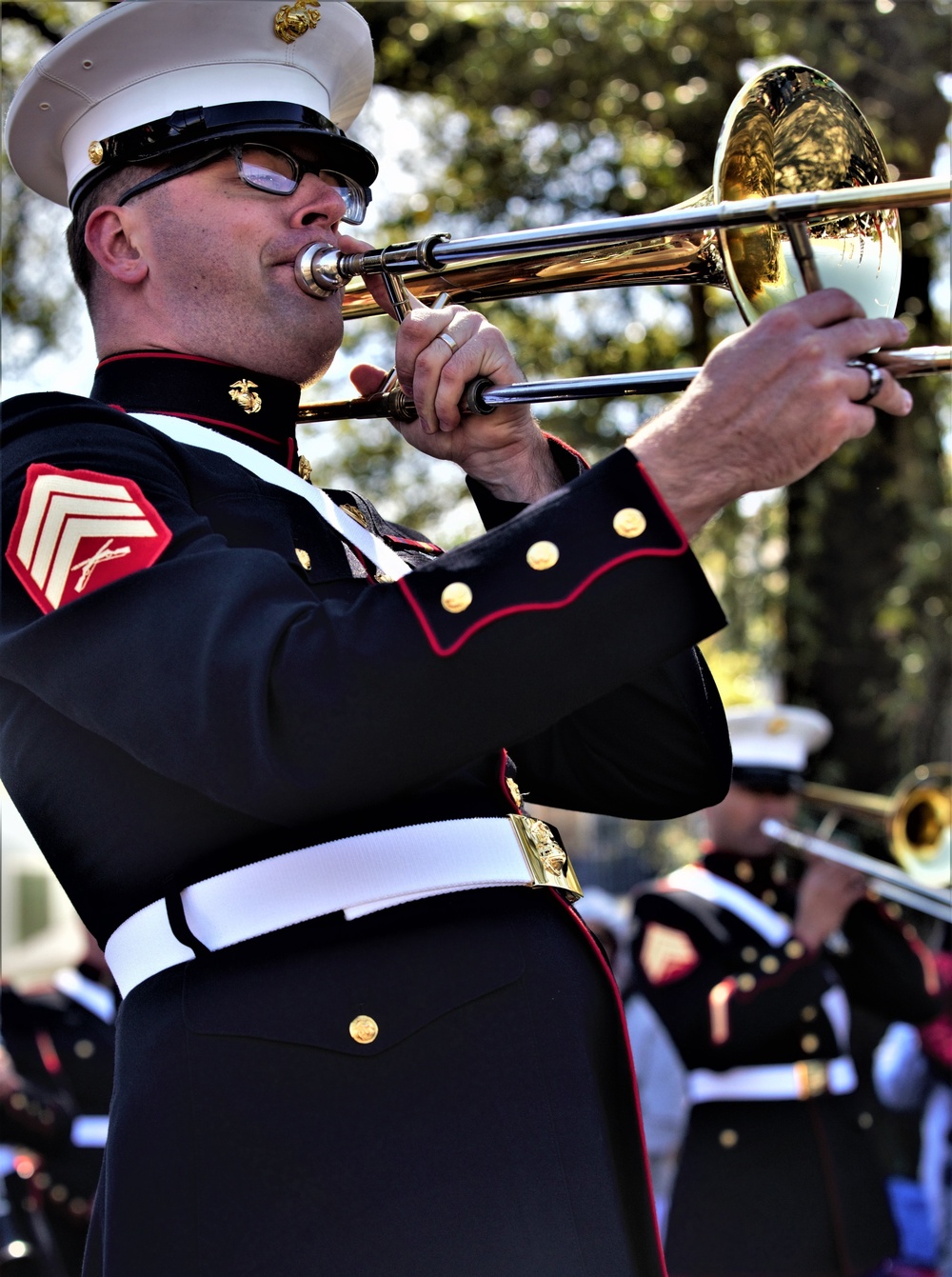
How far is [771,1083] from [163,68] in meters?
4.17

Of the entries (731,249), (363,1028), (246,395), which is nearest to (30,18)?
(246,395)

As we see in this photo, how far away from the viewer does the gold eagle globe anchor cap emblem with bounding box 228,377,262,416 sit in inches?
75.6

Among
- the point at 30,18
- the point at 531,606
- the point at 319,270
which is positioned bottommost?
the point at 531,606

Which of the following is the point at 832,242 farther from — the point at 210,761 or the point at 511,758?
the point at 210,761

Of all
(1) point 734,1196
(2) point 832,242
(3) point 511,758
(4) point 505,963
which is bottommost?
(1) point 734,1196

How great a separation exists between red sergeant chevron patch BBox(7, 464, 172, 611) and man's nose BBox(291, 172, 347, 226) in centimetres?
59

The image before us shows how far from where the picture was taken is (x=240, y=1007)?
1526 mm

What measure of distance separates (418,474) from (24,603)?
666 cm

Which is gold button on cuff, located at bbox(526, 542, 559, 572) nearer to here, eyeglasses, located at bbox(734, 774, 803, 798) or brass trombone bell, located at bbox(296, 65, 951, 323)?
brass trombone bell, located at bbox(296, 65, 951, 323)

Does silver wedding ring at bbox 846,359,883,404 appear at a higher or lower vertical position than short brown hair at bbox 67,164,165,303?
lower

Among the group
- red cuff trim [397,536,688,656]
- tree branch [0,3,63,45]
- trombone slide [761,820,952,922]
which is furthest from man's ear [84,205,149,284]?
tree branch [0,3,63,45]

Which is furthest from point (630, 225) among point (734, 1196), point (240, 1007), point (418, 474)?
point (418, 474)

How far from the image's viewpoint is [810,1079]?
5.15m

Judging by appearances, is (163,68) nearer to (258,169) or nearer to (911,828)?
(258,169)
